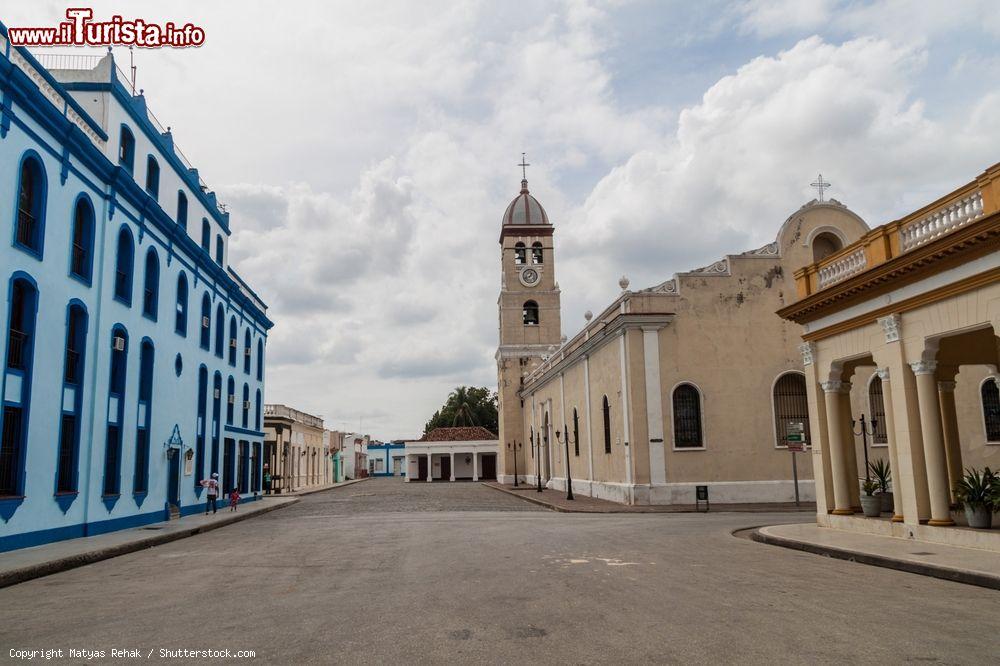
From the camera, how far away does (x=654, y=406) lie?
27.8 metres

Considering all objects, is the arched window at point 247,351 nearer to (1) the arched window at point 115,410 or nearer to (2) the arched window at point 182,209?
(2) the arched window at point 182,209

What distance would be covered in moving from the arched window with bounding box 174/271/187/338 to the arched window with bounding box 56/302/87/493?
7760 mm

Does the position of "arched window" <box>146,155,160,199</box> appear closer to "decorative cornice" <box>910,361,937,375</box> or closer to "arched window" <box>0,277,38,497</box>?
"arched window" <box>0,277,38,497</box>

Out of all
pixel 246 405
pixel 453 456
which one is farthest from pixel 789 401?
pixel 453 456

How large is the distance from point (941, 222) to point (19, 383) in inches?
674

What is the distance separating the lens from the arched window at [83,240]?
58.4 feet

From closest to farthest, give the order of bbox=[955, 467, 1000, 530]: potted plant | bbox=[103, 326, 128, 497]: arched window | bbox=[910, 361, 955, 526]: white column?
1. bbox=[955, 467, 1000, 530]: potted plant
2. bbox=[910, 361, 955, 526]: white column
3. bbox=[103, 326, 128, 497]: arched window

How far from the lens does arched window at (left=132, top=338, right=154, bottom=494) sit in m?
21.7

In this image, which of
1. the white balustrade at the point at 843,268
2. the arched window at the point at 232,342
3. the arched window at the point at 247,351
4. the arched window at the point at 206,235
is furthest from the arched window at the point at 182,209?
the white balustrade at the point at 843,268

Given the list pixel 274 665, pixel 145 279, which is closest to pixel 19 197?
pixel 145 279

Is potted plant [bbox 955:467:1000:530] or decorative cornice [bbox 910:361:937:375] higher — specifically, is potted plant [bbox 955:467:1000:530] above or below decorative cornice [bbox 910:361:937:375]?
below

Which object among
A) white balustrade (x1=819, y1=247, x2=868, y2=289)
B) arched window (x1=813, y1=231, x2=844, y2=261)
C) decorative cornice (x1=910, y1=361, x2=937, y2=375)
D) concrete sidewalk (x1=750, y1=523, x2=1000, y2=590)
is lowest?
concrete sidewalk (x1=750, y1=523, x2=1000, y2=590)

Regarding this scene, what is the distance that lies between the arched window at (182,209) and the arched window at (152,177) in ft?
8.10

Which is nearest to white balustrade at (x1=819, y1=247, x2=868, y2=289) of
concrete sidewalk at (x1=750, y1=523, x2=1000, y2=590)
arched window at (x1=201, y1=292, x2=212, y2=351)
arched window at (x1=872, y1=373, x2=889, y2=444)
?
concrete sidewalk at (x1=750, y1=523, x2=1000, y2=590)
